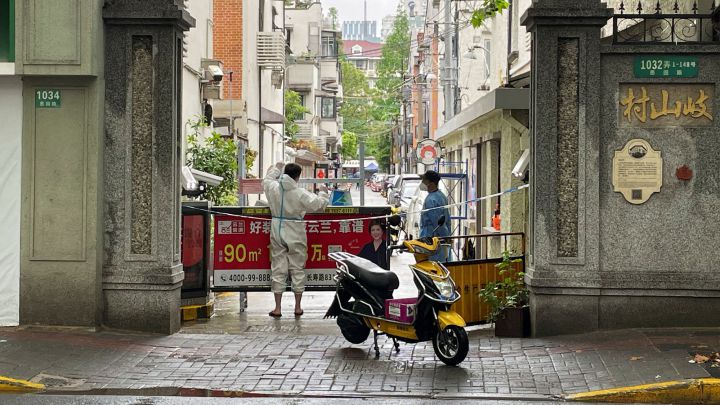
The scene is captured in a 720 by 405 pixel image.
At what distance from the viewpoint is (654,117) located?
1127 cm

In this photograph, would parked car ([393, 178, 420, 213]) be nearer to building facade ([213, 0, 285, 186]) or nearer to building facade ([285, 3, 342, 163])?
building facade ([213, 0, 285, 186])

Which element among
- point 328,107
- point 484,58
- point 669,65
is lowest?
point 669,65

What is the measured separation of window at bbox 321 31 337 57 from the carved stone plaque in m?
68.9

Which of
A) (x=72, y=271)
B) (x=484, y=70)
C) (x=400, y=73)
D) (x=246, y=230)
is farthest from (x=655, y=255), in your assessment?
(x=400, y=73)

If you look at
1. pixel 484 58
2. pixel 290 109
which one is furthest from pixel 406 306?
pixel 290 109

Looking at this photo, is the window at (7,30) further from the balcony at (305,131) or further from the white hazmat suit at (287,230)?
the balcony at (305,131)

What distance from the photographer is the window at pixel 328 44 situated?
79.8 metres

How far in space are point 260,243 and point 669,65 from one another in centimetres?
582

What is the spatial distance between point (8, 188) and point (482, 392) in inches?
236

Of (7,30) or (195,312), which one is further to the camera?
(195,312)

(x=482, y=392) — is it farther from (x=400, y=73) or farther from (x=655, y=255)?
(x=400, y=73)

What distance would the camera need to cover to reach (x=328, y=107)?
81625 millimetres

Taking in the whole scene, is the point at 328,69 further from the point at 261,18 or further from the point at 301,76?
the point at 261,18

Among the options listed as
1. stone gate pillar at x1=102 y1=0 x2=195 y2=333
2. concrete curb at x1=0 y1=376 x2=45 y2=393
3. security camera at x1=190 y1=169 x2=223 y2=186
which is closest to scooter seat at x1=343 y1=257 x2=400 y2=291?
stone gate pillar at x1=102 y1=0 x2=195 y2=333
